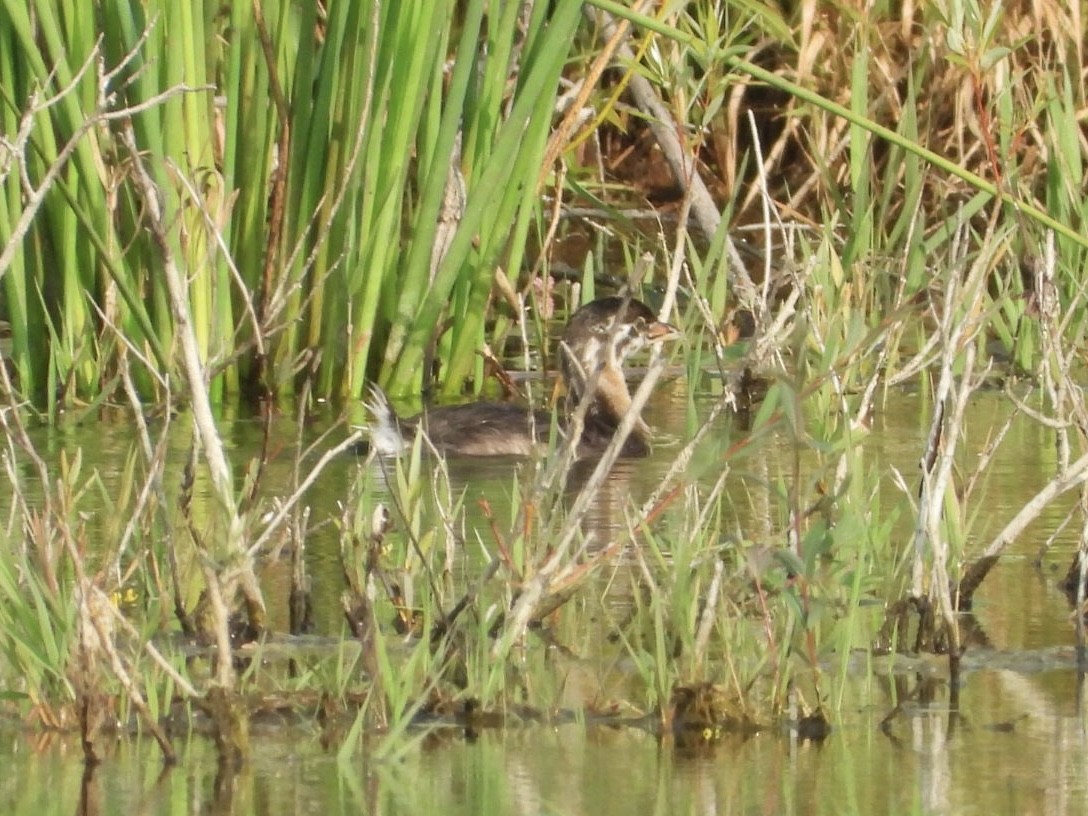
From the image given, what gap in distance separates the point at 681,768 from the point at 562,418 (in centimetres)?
438

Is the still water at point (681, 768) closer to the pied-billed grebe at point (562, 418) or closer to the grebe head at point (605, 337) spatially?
the pied-billed grebe at point (562, 418)

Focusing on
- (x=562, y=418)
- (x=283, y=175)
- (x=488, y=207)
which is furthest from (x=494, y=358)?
(x=283, y=175)

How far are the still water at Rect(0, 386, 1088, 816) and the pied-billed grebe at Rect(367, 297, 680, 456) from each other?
196 centimetres

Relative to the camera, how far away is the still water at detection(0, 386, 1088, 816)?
309 centimetres

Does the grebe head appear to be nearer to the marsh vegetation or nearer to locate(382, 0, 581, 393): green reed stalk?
the marsh vegetation

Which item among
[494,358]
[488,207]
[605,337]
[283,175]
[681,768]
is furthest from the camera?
[494,358]

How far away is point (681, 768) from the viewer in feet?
10.8

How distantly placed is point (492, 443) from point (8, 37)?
1780 mm

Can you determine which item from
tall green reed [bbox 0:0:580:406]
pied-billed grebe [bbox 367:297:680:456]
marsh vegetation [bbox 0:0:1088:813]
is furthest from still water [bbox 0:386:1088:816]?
tall green reed [bbox 0:0:580:406]

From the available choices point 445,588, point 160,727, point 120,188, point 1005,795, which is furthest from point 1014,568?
point 120,188

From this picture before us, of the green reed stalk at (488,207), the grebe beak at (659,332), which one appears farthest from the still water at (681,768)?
the grebe beak at (659,332)

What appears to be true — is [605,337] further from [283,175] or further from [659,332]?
[283,175]

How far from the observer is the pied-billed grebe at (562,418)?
258 inches

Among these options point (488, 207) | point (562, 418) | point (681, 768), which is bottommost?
point (681, 768)
